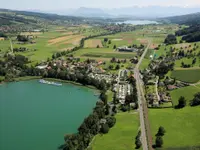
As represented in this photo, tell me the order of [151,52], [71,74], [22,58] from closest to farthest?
[71,74]
[22,58]
[151,52]

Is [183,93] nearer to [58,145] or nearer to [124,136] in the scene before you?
[124,136]

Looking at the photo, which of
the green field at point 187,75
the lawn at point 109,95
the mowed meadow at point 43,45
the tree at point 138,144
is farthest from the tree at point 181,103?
the mowed meadow at point 43,45

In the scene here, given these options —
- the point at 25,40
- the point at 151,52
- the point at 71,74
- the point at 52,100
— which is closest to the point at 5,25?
the point at 25,40

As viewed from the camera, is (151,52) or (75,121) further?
(151,52)

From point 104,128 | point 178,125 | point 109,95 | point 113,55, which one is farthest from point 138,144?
point 113,55

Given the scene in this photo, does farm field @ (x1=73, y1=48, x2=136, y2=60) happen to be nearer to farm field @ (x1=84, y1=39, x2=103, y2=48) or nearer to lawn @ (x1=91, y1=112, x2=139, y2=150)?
farm field @ (x1=84, y1=39, x2=103, y2=48)
